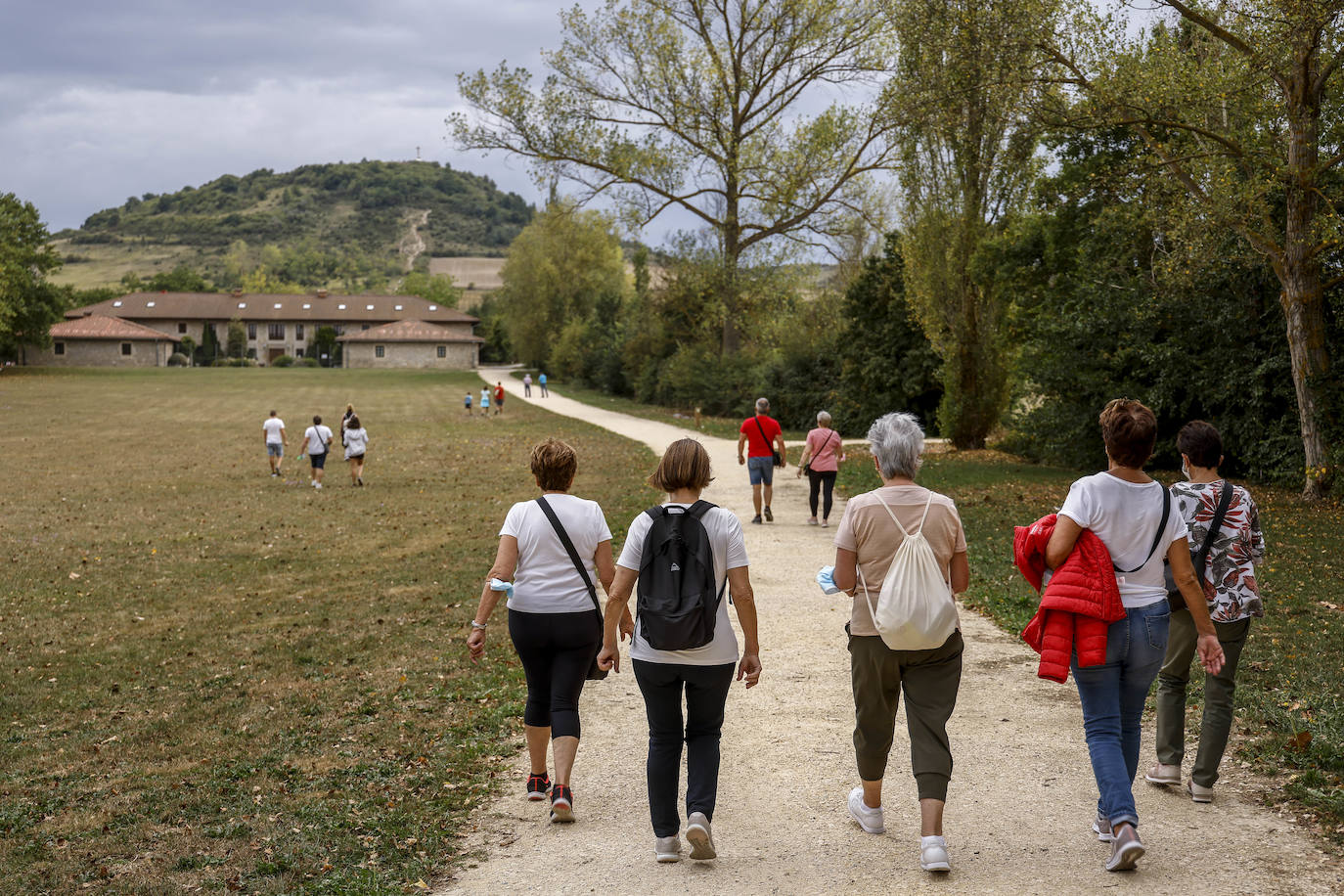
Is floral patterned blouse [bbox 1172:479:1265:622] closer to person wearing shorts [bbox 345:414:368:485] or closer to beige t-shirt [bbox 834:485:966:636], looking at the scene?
beige t-shirt [bbox 834:485:966:636]

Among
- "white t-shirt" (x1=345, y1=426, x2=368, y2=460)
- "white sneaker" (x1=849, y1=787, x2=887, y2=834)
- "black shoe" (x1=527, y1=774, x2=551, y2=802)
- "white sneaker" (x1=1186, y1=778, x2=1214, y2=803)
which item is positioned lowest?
"black shoe" (x1=527, y1=774, x2=551, y2=802)

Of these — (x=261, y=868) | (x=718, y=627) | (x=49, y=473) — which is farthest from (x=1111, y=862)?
(x=49, y=473)

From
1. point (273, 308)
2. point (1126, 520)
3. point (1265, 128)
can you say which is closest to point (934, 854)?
point (1126, 520)

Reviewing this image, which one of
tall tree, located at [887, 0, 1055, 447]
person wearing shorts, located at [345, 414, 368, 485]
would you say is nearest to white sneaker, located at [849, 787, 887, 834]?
tall tree, located at [887, 0, 1055, 447]

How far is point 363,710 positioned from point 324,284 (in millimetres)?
154808

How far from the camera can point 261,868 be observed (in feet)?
16.0

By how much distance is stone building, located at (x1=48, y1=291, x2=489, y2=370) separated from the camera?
101562 mm

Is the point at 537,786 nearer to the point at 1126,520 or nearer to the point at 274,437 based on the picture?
the point at 1126,520

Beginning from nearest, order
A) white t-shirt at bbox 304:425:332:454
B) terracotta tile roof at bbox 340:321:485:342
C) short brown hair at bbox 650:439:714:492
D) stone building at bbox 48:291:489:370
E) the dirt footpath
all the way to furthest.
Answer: the dirt footpath → short brown hair at bbox 650:439:714:492 → white t-shirt at bbox 304:425:332:454 → terracotta tile roof at bbox 340:321:485:342 → stone building at bbox 48:291:489:370

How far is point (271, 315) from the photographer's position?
105 m

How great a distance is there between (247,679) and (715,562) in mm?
5763

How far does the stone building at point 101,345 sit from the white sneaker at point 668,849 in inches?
3827

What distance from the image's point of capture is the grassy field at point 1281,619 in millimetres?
5793

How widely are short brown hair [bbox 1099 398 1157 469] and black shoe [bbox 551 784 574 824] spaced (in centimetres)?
307
